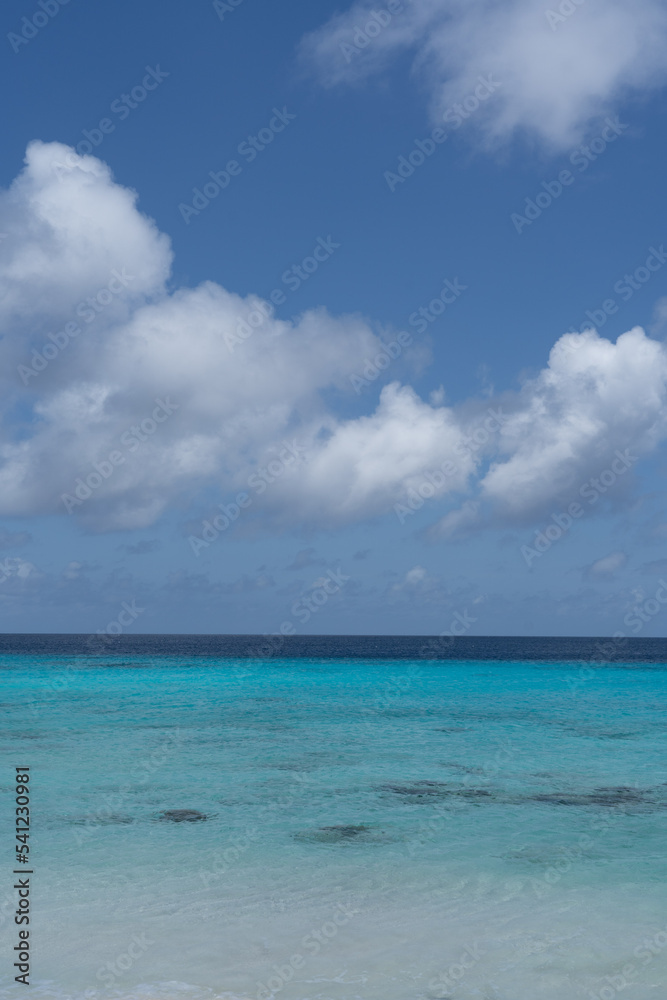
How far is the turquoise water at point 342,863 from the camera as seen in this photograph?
786 centimetres

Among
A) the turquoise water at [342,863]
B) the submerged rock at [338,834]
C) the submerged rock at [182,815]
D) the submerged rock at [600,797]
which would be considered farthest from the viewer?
the submerged rock at [600,797]

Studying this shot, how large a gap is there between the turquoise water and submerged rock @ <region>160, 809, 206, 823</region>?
244 millimetres

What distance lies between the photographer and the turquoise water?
7.86 meters

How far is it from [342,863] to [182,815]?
3945 mm

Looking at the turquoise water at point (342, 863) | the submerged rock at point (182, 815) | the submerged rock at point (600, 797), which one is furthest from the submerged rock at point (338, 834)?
the submerged rock at point (600, 797)

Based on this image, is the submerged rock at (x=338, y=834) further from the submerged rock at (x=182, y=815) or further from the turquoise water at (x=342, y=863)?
the submerged rock at (x=182, y=815)

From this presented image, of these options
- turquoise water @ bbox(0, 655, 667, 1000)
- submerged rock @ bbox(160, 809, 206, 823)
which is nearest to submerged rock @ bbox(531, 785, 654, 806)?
turquoise water @ bbox(0, 655, 667, 1000)

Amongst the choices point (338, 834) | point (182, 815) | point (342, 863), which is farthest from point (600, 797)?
point (182, 815)

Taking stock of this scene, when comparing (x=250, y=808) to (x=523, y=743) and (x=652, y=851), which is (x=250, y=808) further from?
(x=523, y=743)

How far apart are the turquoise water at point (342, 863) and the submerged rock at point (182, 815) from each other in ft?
0.80

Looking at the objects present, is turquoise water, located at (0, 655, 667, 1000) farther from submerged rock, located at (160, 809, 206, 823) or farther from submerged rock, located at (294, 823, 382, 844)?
submerged rock, located at (160, 809, 206, 823)

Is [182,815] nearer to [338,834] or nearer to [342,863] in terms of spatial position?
[338,834]

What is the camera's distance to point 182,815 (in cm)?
1409

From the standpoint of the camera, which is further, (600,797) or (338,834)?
(600,797)
